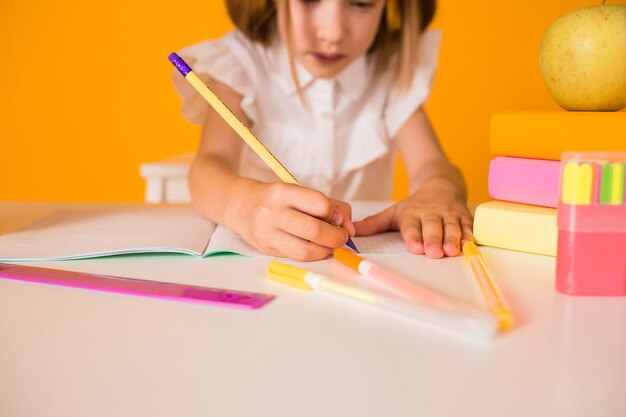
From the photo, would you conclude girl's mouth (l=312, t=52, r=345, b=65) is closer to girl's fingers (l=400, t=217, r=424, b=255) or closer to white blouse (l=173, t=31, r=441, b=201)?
white blouse (l=173, t=31, r=441, b=201)

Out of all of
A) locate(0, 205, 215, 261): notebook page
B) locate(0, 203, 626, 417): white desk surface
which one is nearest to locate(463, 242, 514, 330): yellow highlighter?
locate(0, 203, 626, 417): white desk surface

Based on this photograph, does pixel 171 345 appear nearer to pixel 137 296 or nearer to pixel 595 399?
pixel 137 296

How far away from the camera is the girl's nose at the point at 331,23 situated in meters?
0.90

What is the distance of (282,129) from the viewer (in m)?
→ 1.14

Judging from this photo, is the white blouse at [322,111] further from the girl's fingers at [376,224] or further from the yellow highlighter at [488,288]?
the yellow highlighter at [488,288]

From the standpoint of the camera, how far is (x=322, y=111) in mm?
1147

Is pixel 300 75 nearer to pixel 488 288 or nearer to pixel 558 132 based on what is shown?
pixel 558 132

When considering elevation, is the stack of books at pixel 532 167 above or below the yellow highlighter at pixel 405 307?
above

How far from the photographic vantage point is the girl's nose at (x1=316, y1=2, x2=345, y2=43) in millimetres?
901

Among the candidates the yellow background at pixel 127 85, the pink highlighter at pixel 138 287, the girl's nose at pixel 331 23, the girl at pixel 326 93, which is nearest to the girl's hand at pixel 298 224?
the pink highlighter at pixel 138 287

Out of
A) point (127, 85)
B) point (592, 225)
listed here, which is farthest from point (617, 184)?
point (127, 85)

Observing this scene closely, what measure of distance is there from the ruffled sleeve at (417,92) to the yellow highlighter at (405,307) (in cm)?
66

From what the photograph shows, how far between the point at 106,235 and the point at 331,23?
43 cm

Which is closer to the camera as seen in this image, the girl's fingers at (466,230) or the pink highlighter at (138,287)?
the pink highlighter at (138,287)
